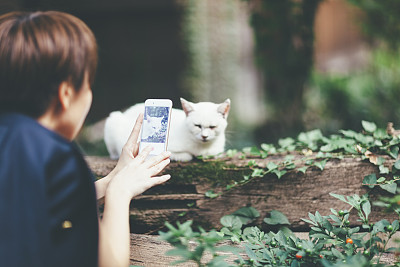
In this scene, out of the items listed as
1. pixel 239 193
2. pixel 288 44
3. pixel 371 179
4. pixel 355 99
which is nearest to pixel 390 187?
pixel 371 179

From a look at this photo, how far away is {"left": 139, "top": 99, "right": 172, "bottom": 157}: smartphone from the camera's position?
→ 4.90 feet

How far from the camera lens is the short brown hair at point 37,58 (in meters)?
0.94

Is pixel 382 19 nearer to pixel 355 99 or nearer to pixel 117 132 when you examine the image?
pixel 355 99

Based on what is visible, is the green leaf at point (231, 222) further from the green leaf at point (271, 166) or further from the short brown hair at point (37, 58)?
the short brown hair at point (37, 58)

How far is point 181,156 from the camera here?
→ 1958mm

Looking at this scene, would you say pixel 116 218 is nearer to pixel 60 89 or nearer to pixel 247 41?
pixel 60 89

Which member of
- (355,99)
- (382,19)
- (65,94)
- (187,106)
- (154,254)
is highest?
(382,19)

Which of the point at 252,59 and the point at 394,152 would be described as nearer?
the point at 394,152

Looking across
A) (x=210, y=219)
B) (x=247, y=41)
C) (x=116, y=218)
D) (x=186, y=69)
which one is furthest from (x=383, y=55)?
(x=116, y=218)

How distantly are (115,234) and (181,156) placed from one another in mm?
897

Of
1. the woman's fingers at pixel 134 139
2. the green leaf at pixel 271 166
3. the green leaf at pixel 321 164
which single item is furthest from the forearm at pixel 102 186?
the green leaf at pixel 321 164

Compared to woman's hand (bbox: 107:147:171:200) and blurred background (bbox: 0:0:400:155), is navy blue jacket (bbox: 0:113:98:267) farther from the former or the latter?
blurred background (bbox: 0:0:400:155)

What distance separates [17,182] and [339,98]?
415cm

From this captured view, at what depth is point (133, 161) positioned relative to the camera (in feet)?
4.23
